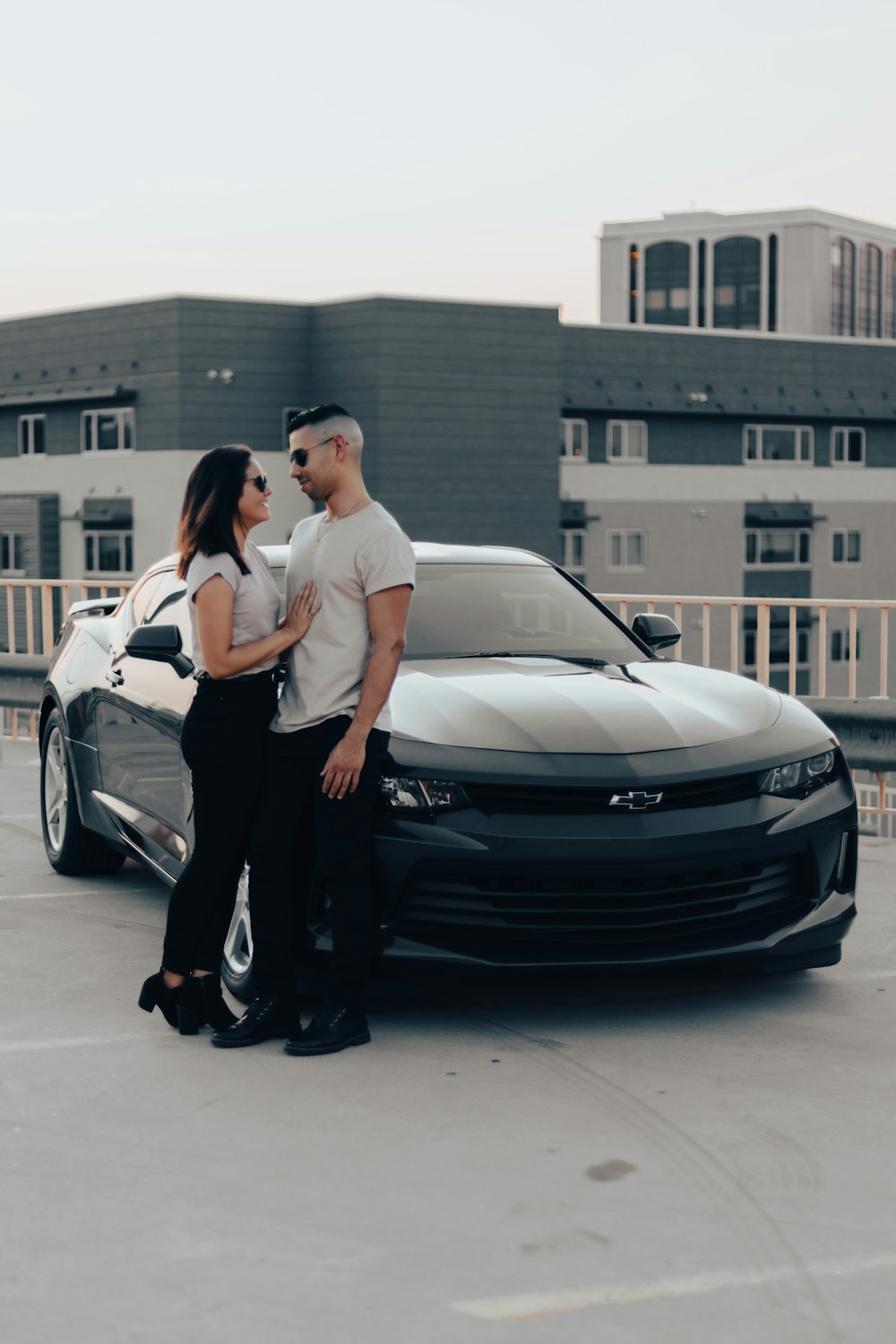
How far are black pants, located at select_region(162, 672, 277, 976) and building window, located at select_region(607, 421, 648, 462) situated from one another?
55.3 meters

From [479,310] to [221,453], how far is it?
49.7 m

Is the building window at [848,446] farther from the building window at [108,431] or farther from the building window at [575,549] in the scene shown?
the building window at [108,431]

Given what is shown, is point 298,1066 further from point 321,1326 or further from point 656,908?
point 321,1326

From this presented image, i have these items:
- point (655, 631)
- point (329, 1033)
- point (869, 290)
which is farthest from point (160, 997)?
point (869, 290)

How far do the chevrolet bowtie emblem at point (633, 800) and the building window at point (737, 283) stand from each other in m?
127

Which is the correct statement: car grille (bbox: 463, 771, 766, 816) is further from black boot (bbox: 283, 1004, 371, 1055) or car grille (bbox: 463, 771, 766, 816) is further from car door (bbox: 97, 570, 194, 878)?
car door (bbox: 97, 570, 194, 878)

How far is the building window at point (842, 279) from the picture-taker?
430 feet

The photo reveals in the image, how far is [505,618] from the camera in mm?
6273

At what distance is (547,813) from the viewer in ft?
16.2

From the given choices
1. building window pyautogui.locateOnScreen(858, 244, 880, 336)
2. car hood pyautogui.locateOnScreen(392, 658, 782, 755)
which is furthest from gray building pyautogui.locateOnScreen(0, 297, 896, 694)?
building window pyautogui.locateOnScreen(858, 244, 880, 336)

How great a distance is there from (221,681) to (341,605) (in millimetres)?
404

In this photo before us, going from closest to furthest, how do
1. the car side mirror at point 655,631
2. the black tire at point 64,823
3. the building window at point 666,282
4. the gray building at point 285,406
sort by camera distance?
1. the car side mirror at point 655,631
2. the black tire at point 64,823
3. the gray building at point 285,406
4. the building window at point 666,282

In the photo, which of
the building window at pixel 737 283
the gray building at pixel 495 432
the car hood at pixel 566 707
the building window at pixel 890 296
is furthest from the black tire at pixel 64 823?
the building window at pixel 890 296

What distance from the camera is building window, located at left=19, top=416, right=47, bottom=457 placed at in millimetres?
58344
